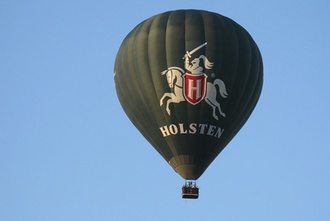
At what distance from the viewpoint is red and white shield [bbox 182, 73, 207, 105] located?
62.0m

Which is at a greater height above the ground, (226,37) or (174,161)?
(226,37)

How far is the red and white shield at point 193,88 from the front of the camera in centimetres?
6203

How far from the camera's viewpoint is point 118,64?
63812 mm

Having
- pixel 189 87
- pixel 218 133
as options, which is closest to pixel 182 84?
pixel 189 87

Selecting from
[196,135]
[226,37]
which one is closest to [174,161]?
[196,135]

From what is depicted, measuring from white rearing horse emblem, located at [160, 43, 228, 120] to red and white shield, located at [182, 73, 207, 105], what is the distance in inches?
4.7

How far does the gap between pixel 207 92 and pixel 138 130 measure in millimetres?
3422

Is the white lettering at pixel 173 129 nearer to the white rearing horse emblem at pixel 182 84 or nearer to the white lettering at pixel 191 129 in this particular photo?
the white lettering at pixel 191 129

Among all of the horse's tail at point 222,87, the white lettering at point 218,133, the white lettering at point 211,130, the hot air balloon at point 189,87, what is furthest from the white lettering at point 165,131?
the horse's tail at point 222,87

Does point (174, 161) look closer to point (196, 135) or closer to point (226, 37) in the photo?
point (196, 135)

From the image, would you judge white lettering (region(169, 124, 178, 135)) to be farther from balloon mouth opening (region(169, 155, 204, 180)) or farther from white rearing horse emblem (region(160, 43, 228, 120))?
balloon mouth opening (region(169, 155, 204, 180))

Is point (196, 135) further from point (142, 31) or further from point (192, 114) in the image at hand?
point (142, 31)

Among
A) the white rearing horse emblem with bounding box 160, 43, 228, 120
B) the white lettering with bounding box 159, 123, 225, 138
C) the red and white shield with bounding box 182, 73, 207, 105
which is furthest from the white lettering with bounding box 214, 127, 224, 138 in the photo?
the red and white shield with bounding box 182, 73, 207, 105

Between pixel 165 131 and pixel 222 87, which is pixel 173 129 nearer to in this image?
Result: pixel 165 131
